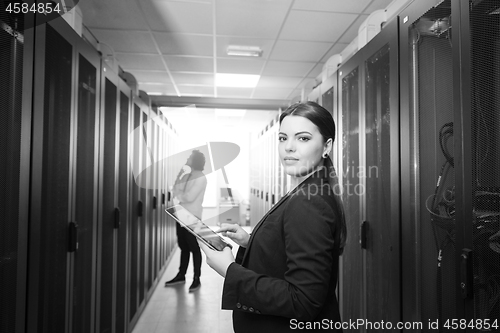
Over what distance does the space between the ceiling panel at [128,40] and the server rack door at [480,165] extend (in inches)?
102

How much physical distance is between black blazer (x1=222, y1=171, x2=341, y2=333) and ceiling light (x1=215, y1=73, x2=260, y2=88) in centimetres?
339

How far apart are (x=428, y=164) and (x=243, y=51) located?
7.89 feet

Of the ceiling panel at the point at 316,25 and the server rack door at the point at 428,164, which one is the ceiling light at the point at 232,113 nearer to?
the ceiling panel at the point at 316,25

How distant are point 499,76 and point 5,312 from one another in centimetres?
165

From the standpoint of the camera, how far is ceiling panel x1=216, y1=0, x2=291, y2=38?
7.73 ft

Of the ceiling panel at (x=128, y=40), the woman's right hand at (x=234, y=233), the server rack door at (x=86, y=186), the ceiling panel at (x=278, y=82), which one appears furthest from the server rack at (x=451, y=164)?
the ceiling panel at (x=278, y=82)

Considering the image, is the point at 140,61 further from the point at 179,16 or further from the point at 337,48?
the point at 337,48

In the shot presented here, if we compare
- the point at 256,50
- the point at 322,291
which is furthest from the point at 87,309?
the point at 256,50

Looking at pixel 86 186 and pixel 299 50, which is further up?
pixel 299 50

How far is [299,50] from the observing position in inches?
127

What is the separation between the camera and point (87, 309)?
5.32 ft

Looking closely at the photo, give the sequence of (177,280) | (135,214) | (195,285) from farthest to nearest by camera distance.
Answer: (177,280) < (195,285) < (135,214)

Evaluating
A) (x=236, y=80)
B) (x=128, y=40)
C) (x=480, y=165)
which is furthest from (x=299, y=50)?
(x=480, y=165)

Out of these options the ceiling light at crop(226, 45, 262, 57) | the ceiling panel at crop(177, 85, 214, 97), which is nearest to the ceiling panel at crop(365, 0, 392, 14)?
the ceiling light at crop(226, 45, 262, 57)
